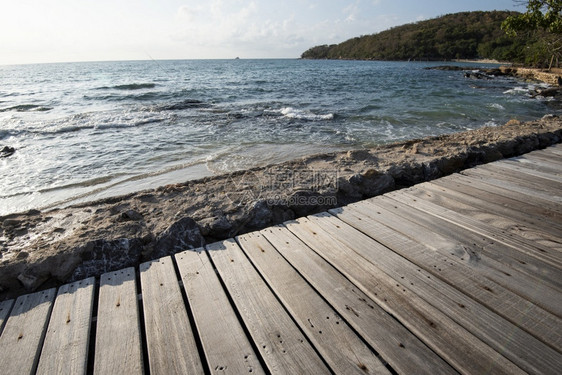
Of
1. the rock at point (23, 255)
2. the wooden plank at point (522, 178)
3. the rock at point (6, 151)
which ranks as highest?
the wooden plank at point (522, 178)

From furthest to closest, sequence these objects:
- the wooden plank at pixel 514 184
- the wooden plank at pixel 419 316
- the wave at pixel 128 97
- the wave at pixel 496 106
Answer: the wave at pixel 128 97
the wave at pixel 496 106
the wooden plank at pixel 514 184
the wooden plank at pixel 419 316

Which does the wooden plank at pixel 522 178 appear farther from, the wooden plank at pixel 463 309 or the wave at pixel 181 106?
the wave at pixel 181 106

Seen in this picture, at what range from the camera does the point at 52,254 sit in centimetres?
250

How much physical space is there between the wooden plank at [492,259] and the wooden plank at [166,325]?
78.9 inches

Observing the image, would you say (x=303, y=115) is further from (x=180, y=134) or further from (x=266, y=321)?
Answer: (x=266, y=321)

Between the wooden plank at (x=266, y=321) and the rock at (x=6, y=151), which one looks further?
the rock at (x=6, y=151)

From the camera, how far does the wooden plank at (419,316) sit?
A: 146cm

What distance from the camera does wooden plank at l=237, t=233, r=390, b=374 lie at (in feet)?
4.88

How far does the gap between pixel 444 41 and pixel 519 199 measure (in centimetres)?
11839

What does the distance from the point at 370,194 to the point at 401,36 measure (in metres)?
137

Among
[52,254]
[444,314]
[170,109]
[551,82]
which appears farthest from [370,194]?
[551,82]

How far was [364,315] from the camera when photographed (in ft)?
5.81

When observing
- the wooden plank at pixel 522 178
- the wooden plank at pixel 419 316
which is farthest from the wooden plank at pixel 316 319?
the wooden plank at pixel 522 178

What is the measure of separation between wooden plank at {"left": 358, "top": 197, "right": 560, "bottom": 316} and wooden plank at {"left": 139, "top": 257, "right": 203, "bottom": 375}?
2.00m
